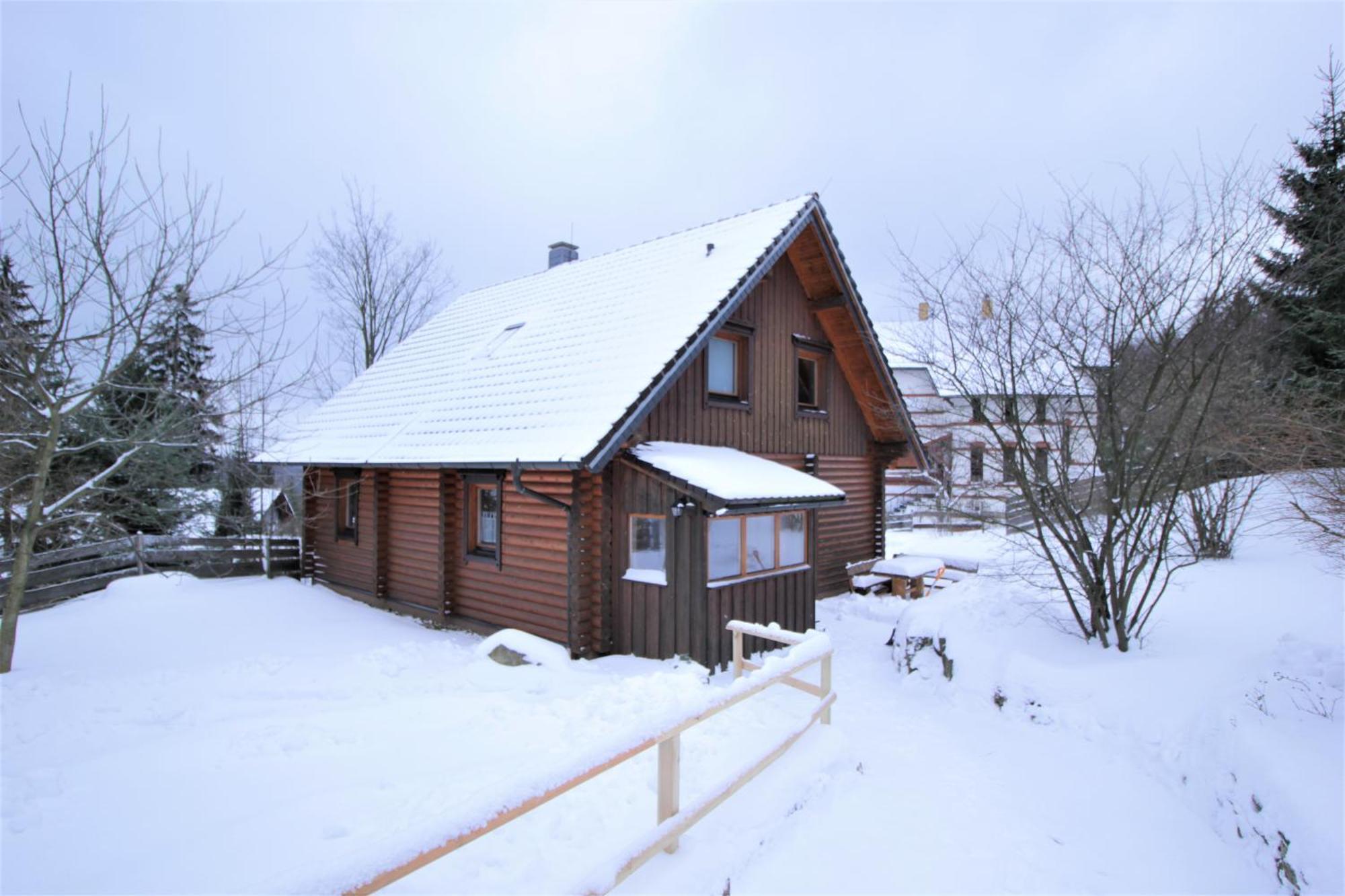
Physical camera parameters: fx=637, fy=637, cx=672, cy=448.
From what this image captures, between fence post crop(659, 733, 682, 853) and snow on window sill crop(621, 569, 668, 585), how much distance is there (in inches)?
181

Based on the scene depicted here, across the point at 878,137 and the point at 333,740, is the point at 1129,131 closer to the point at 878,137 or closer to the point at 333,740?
the point at 878,137

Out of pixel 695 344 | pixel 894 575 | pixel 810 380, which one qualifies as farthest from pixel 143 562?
pixel 894 575

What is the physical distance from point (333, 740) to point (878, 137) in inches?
477

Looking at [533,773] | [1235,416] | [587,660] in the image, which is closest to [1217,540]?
[1235,416]

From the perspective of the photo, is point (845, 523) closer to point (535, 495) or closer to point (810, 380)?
point (810, 380)

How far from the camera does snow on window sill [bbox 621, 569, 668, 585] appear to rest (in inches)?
327

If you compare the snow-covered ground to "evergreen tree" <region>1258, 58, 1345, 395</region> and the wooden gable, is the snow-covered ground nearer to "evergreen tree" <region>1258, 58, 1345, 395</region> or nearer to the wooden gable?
"evergreen tree" <region>1258, 58, 1345, 395</region>

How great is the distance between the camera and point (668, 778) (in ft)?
11.8

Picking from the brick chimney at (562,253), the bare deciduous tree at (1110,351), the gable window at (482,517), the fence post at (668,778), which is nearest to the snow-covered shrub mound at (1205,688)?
the bare deciduous tree at (1110,351)

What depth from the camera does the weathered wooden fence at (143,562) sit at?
38.3ft

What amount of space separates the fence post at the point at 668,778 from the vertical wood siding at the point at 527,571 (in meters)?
5.19

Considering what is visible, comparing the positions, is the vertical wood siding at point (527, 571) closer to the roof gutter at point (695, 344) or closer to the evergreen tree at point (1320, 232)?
the roof gutter at point (695, 344)

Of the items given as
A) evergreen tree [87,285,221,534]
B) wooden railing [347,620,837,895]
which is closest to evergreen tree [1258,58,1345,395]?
wooden railing [347,620,837,895]

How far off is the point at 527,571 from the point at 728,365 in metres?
4.67
